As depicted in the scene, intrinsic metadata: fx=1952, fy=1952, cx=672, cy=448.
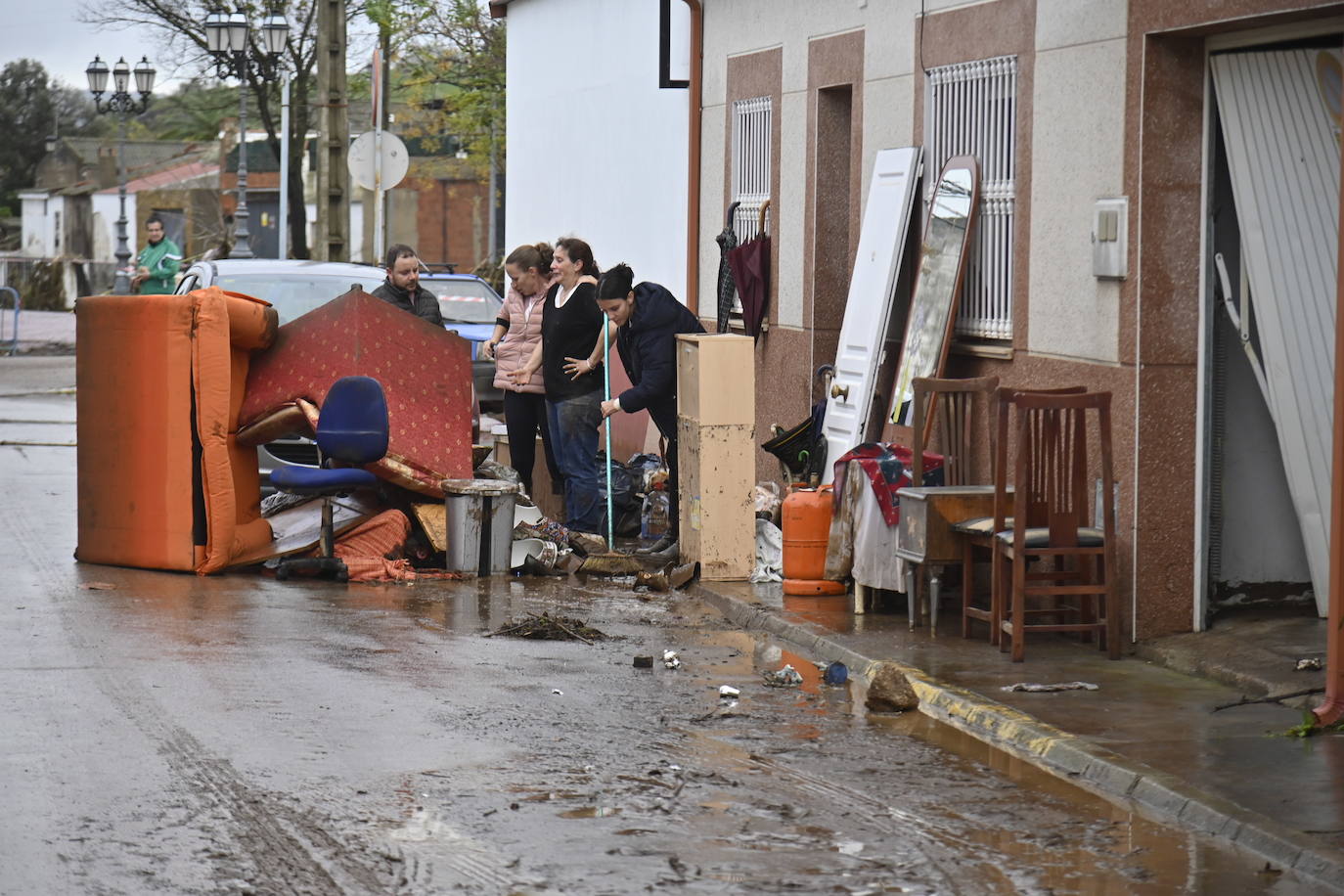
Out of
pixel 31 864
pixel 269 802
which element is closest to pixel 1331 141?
pixel 269 802

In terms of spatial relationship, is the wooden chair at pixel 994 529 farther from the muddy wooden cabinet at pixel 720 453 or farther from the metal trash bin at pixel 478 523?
the metal trash bin at pixel 478 523

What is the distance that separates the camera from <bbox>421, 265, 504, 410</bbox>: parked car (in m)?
20.2

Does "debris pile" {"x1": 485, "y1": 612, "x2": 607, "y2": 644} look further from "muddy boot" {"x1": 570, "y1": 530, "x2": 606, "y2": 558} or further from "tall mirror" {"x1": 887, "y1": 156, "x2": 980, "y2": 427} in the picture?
"tall mirror" {"x1": 887, "y1": 156, "x2": 980, "y2": 427}

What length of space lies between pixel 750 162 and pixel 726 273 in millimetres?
880

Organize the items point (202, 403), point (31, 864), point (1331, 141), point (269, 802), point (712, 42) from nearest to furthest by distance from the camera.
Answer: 1. point (31, 864)
2. point (269, 802)
3. point (1331, 141)
4. point (202, 403)
5. point (712, 42)

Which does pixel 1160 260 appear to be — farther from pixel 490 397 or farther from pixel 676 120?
pixel 490 397

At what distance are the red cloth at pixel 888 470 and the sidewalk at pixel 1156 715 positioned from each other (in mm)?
608

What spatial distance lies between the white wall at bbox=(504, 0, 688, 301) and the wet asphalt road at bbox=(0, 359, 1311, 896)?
7437 millimetres

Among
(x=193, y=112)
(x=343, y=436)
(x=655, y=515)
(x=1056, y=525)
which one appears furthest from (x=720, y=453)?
(x=193, y=112)

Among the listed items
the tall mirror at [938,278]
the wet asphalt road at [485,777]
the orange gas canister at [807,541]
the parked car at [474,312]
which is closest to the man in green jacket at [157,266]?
the parked car at [474,312]

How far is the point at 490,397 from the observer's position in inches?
806

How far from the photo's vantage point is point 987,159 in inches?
441

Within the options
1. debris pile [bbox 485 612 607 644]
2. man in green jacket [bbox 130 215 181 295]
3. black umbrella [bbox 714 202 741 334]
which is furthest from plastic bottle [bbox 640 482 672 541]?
man in green jacket [bbox 130 215 181 295]

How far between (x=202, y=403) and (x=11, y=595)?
168 centimetres
